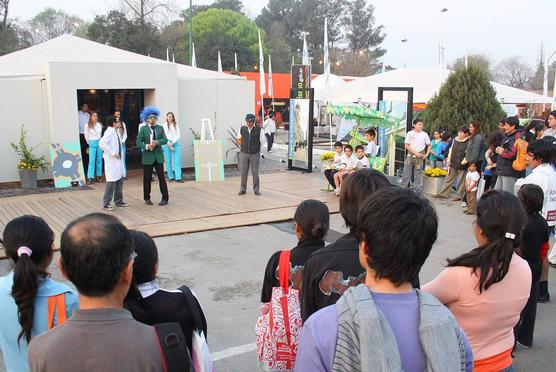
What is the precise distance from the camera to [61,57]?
13156 mm

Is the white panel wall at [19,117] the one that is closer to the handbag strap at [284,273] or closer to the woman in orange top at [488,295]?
the handbag strap at [284,273]

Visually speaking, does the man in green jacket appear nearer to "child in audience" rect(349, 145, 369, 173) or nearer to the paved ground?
the paved ground

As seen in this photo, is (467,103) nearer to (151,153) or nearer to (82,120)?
(151,153)

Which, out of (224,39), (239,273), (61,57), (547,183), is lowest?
(239,273)

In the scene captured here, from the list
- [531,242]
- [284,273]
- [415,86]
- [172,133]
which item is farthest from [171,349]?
[415,86]

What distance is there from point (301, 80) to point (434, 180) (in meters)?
4.80

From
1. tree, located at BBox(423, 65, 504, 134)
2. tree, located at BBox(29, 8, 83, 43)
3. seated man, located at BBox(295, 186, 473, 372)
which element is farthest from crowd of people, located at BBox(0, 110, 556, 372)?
tree, located at BBox(29, 8, 83, 43)

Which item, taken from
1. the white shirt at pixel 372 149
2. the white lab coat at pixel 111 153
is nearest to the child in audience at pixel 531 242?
the white lab coat at pixel 111 153

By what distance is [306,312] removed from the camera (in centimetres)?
235

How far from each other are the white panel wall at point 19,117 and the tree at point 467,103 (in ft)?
30.9

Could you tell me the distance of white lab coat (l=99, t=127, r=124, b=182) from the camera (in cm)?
911

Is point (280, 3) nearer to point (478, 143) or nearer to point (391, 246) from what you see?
point (478, 143)

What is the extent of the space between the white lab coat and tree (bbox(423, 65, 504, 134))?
8.01 metres

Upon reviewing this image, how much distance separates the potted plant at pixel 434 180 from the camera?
37.0 ft
